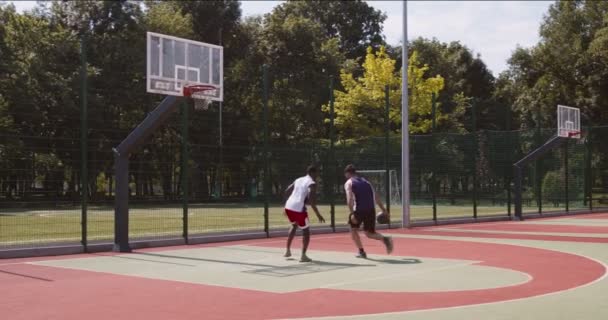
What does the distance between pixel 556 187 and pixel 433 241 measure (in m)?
17.2

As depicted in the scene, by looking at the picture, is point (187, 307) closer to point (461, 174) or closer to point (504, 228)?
point (504, 228)

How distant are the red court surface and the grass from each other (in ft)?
15.5

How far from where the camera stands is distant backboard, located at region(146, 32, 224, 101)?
15.9 meters

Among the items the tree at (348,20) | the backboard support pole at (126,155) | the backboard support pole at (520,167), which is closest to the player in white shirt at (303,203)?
the backboard support pole at (126,155)

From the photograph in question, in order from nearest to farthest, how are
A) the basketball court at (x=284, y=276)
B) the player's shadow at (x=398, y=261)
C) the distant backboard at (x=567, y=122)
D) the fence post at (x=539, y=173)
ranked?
the basketball court at (x=284, y=276) < the player's shadow at (x=398, y=261) < the distant backboard at (x=567, y=122) < the fence post at (x=539, y=173)

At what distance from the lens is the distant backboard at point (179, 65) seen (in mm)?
15945

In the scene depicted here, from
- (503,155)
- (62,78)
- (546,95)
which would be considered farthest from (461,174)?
(546,95)

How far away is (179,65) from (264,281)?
6.93m

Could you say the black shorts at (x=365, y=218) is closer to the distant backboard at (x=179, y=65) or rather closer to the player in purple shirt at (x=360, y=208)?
the player in purple shirt at (x=360, y=208)

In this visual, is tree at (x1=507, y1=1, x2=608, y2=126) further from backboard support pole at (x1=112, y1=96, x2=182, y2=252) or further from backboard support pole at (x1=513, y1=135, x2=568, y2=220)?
backboard support pole at (x1=112, y1=96, x2=182, y2=252)

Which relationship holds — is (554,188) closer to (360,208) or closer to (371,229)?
(371,229)

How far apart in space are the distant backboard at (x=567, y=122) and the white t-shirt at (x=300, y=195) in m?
18.1

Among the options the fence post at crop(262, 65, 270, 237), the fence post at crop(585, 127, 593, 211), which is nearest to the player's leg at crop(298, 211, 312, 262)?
the fence post at crop(262, 65, 270, 237)

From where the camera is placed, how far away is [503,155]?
33812 millimetres
